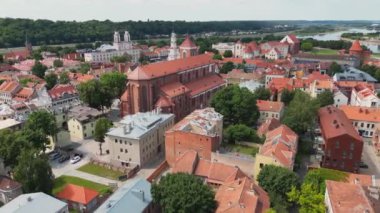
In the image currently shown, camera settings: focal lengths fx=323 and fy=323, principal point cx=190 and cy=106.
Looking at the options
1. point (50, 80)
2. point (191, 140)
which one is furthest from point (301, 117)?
point (50, 80)

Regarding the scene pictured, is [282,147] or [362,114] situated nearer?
[282,147]

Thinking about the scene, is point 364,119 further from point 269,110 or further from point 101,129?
point 101,129

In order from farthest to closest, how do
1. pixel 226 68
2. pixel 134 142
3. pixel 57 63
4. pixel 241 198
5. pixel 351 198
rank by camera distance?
pixel 57 63 → pixel 226 68 → pixel 134 142 → pixel 241 198 → pixel 351 198

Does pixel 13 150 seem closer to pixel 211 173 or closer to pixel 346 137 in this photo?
pixel 211 173

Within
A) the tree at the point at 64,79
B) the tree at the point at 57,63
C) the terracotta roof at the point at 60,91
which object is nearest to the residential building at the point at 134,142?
the terracotta roof at the point at 60,91

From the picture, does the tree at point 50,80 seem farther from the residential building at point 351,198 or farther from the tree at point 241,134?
the residential building at point 351,198

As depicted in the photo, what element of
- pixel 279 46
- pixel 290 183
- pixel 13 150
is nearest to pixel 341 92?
pixel 290 183

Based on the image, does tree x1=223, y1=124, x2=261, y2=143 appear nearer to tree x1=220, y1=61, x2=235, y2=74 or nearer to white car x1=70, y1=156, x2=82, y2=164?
white car x1=70, y1=156, x2=82, y2=164
